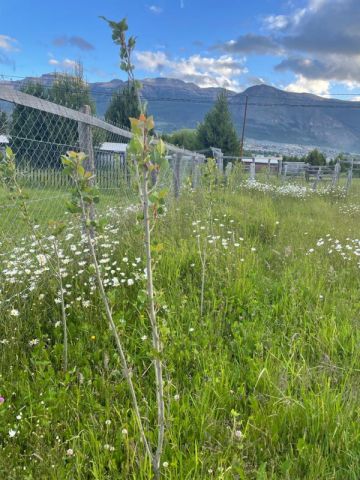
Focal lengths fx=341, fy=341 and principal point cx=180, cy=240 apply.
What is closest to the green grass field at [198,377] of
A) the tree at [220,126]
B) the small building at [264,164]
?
the small building at [264,164]

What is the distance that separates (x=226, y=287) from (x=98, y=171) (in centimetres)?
279

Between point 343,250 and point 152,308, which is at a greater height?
point 152,308

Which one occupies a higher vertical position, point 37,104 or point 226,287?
point 37,104

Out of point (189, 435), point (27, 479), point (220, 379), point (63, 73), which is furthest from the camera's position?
point (63, 73)

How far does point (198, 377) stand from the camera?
2029 mm

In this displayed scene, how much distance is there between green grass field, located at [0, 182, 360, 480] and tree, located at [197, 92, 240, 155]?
37665 millimetres

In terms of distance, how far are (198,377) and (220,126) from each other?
1560 inches

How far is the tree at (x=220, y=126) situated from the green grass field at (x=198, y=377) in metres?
37.7

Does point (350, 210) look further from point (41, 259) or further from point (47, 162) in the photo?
point (41, 259)

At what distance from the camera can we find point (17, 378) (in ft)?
6.80

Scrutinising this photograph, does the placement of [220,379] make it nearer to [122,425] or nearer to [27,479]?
[122,425]

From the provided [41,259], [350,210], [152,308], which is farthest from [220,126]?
[152,308]

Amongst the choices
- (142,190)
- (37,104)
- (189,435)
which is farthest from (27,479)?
(37,104)

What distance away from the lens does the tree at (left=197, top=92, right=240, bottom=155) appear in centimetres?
3884
